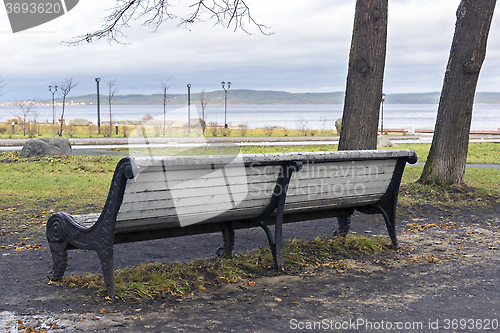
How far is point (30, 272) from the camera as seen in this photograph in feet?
13.9

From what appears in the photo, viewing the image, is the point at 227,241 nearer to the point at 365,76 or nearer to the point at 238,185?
the point at 238,185

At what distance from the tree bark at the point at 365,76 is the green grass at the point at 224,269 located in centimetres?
223

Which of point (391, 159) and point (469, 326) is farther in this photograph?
point (391, 159)

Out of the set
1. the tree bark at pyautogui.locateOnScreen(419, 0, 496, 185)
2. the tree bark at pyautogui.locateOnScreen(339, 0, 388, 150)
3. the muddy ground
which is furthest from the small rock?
the tree bark at pyautogui.locateOnScreen(419, 0, 496, 185)

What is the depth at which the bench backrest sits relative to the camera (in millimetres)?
3436

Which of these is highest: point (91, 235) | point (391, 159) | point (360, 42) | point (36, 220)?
point (360, 42)

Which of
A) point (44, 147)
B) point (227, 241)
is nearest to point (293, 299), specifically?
point (227, 241)

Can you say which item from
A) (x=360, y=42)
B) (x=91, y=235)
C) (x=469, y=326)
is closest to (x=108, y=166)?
(x=360, y=42)

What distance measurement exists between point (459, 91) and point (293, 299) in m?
6.18

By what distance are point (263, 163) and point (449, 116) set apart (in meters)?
5.72

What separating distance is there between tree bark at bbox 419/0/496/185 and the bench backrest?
4.17 m

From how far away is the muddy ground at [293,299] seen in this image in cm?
309

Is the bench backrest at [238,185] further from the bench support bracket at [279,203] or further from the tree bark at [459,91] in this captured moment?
the tree bark at [459,91]

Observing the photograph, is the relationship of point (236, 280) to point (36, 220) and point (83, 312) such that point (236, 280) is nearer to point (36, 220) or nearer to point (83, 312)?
point (83, 312)
